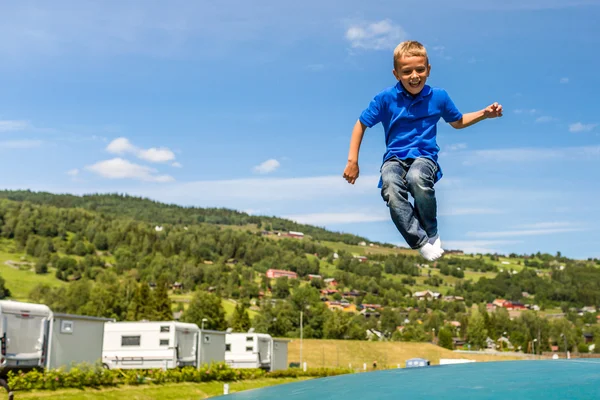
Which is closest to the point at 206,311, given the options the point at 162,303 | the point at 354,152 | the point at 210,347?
the point at 162,303

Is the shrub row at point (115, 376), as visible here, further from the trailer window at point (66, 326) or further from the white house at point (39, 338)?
the trailer window at point (66, 326)

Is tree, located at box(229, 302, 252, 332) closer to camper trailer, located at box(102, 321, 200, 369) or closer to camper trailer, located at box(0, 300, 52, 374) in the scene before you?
camper trailer, located at box(102, 321, 200, 369)

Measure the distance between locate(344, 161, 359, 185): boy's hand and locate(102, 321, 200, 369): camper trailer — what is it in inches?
1479

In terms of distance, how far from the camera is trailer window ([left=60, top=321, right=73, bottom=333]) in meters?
31.9

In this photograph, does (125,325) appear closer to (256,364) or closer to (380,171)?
(256,364)

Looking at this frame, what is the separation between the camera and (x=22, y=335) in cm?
2836

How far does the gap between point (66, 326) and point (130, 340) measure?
8.81 meters

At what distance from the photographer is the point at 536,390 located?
157 inches

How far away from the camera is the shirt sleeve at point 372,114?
558 centimetres

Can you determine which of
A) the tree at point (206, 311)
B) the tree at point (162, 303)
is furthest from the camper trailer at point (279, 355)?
the tree at point (206, 311)

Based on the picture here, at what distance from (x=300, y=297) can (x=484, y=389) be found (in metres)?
163

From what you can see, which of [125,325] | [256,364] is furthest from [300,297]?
[125,325]

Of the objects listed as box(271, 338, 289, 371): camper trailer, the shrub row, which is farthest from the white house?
box(271, 338, 289, 371): camper trailer

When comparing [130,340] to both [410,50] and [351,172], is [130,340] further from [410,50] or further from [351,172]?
[410,50]
